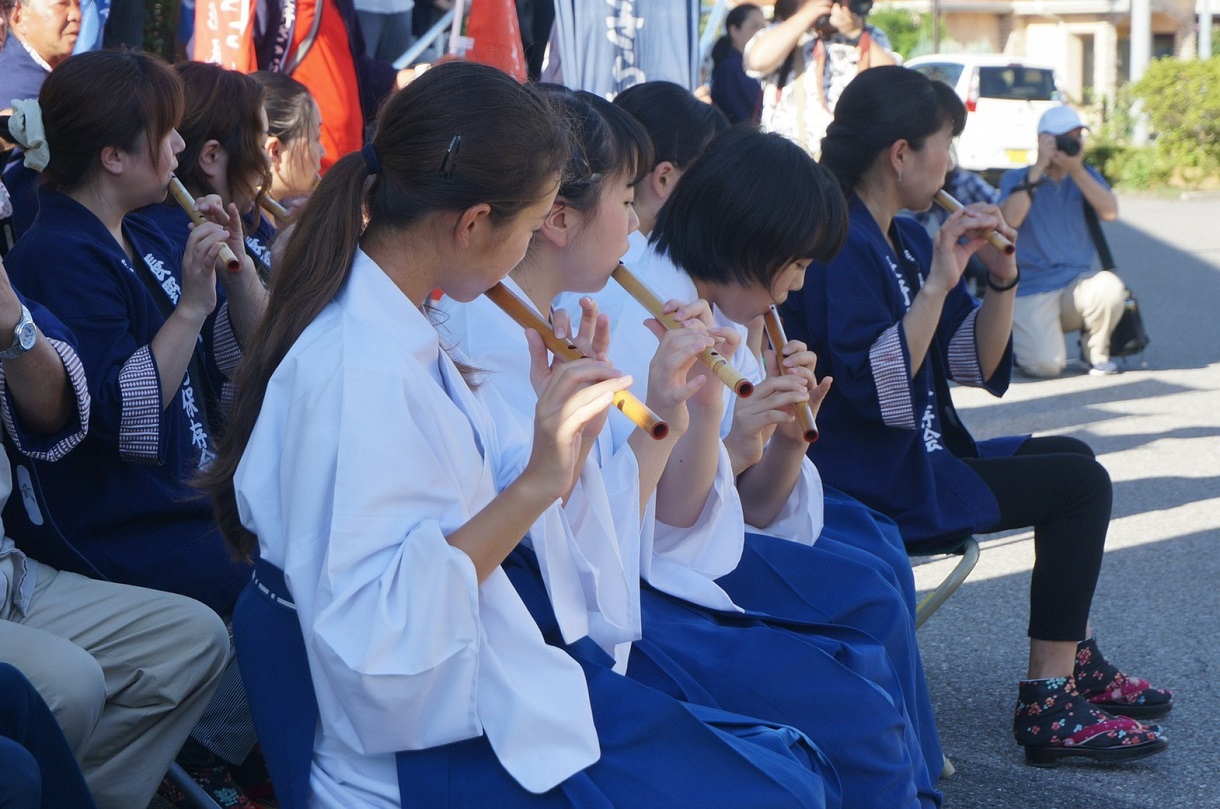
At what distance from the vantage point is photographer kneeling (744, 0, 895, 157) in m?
5.82

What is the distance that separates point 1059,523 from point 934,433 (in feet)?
1.16

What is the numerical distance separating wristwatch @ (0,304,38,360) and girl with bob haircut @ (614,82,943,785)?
3.40 ft

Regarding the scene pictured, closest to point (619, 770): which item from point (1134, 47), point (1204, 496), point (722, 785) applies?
point (722, 785)

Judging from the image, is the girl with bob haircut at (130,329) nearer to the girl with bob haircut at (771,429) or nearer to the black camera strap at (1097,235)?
the girl with bob haircut at (771,429)

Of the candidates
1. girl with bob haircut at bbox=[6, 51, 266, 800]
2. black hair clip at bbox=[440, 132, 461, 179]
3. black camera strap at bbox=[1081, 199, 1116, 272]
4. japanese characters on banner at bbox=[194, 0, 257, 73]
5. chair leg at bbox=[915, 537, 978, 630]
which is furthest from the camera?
black camera strap at bbox=[1081, 199, 1116, 272]

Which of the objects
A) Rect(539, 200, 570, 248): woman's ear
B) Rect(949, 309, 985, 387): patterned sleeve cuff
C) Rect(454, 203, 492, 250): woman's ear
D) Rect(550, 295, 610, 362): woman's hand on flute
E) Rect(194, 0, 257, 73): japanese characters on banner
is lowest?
Rect(949, 309, 985, 387): patterned sleeve cuff

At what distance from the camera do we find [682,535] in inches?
99.0

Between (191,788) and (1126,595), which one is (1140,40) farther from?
(191,788)

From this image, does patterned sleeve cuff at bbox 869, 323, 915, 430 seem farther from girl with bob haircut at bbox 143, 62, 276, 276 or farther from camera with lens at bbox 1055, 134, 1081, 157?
camera with lens at bbox 1055, 134, 1081, 157

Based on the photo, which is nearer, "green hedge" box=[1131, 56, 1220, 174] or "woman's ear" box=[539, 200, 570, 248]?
"woman's ear" box=[539, 200, 570, 248]

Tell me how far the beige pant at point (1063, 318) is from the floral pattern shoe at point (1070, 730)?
4417 millimetres

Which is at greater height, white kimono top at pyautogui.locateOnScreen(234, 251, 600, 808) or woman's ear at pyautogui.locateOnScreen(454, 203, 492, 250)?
woman's ear at pyautogui.locateOnScreen(454, 203, 492, 250)

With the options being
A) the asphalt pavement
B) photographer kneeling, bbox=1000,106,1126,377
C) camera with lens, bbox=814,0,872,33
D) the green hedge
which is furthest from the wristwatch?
the green hedge

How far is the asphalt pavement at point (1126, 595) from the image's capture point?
3.09m
